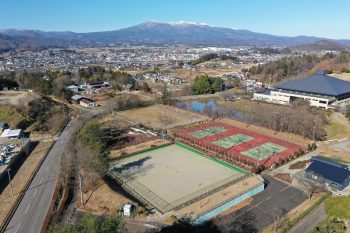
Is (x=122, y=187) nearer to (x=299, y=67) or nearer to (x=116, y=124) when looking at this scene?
(x=116, y=124)

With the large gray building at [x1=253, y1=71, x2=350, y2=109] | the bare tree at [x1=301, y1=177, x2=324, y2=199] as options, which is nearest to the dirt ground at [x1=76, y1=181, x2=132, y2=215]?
the bare tree at [x1=301, y1=177, x2=324, y2=199]

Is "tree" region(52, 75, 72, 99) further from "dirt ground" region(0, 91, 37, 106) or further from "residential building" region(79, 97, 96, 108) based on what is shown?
"dirt ground" region(0, 91, 37, 106)

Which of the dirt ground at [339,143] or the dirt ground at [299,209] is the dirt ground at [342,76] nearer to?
the dirt ground at [339,143]

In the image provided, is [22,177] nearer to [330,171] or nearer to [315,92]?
[330,171]

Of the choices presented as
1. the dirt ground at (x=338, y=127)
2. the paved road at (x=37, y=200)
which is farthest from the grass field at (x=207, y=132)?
the paved road at (x=37, y=200)

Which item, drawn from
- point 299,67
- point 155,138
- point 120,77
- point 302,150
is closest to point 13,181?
point 155,138

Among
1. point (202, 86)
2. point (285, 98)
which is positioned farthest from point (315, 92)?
point (202, 86)
